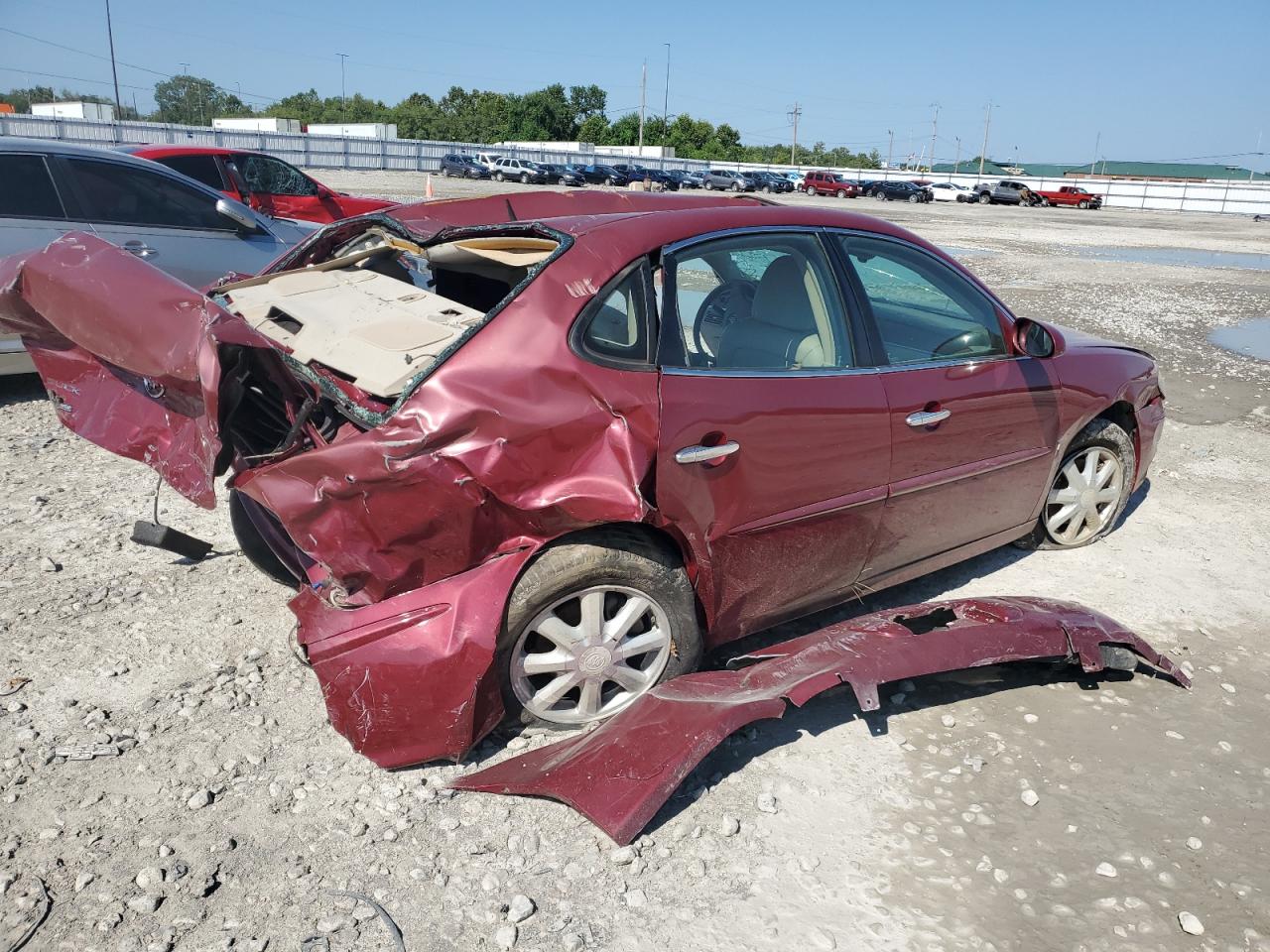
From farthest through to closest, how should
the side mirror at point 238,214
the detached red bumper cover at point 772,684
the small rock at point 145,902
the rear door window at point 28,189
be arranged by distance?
the side mirror at point 238,214, the rear door window at point 28,189, the detached red bumper cover at point 772,684, the small rock at point 145,902

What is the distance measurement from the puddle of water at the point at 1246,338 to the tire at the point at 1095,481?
605 centimetres

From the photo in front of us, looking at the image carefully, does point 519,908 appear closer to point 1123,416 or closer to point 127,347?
point 127,347

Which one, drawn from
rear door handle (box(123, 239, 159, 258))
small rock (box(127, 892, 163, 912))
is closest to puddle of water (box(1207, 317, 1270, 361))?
rear door handle (box(123, 239, 159, 258))

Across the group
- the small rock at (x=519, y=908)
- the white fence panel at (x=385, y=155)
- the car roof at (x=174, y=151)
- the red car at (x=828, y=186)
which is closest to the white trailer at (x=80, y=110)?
the white fence panel at (x=385, y=155)

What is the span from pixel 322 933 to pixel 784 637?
2102 mm

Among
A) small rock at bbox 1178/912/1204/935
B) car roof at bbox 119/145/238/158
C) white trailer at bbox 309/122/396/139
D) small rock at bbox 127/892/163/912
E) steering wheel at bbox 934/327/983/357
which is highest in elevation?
white trailer at bbox 309/122/396/139

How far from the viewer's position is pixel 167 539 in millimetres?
A: 3889

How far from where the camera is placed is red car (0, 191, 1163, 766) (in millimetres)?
2713

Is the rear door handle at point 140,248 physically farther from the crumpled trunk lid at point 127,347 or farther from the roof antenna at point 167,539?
the roof antenna at point 167,539

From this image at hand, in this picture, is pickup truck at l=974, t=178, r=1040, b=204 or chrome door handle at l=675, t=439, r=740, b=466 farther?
pickup truck at l=974, t=178, r=1040, b=204

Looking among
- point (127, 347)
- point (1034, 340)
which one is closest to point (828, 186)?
point (1034, 340)

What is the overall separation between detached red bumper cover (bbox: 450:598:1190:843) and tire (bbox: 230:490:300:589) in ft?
4.80

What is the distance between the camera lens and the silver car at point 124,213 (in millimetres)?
5895

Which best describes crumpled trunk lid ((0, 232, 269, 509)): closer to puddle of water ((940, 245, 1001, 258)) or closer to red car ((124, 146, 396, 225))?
red car ((124, 146, 396, 225))
